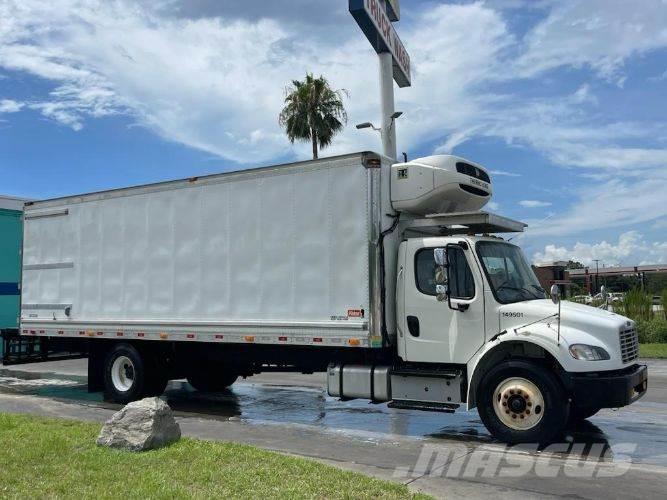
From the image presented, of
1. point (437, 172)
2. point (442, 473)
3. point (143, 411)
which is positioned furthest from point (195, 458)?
point (437, 172)

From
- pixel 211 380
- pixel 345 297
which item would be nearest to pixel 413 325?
pixel 345 297

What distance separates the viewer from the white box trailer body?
8.80 meters

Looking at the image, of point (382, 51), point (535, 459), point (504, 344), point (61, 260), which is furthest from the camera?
point (382, 51)

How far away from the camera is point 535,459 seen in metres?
6.85

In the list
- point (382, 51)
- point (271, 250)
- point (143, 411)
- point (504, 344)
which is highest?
point (382, 51)

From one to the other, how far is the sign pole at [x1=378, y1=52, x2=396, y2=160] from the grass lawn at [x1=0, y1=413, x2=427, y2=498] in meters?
11.5

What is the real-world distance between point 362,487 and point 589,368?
3.13m

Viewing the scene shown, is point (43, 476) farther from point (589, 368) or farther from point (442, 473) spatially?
point (589, 368)

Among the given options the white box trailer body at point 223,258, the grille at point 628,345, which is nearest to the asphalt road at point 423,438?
the grille at point 628,345

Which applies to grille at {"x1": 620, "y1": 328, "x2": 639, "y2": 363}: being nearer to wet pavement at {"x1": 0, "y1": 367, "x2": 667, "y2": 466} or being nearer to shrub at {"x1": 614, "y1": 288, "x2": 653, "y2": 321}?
wet pavement at {"x1": 0, "y1": 367, "x2": 667, "y2": 466}

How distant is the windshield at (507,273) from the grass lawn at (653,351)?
11093mm

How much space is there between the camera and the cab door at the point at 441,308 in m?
8.02

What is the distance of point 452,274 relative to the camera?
26.9ft

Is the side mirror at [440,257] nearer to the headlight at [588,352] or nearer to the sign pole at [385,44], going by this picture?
the headlight at [588,352]
